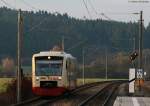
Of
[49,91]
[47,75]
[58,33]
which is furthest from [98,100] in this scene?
[58,33]

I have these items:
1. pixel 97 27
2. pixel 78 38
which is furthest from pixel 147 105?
pixel 97 27

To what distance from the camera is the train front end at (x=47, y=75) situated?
130 feet

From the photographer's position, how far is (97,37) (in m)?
182

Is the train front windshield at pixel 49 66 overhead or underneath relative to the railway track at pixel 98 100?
overhead

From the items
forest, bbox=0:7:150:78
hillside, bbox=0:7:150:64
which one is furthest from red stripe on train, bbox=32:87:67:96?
forest, bbox=0:7:150:78

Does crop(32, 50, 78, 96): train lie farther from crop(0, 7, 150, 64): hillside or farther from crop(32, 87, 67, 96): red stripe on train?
crop(0, 7, 150, 64): hillside

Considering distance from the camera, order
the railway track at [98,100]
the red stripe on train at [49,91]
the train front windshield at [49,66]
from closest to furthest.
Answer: the railway track at [98,100] < the red stripe on train at [49,91] < the train front windshield at [49,66]

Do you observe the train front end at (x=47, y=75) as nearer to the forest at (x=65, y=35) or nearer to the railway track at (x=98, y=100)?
the railway track at (x=98, y=100)

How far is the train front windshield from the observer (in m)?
40.2

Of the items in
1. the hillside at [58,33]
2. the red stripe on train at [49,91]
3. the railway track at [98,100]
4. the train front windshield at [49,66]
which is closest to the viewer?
the railway track at [98,100]

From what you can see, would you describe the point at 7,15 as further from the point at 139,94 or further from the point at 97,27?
the point at 139,94

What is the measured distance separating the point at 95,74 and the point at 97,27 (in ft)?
86.9

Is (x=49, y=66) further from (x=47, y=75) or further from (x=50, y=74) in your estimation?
(x=47, y=75)

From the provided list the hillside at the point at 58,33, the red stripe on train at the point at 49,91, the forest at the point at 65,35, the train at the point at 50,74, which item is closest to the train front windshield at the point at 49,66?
the train at the point at 50,74
